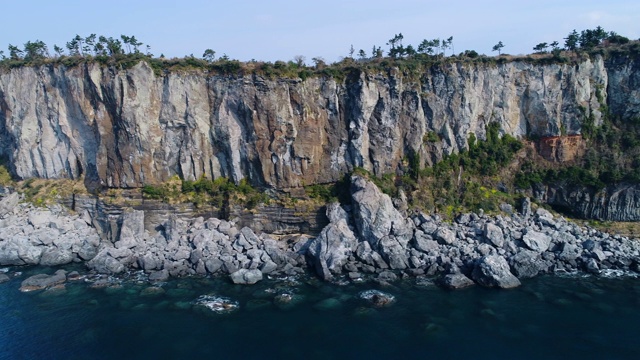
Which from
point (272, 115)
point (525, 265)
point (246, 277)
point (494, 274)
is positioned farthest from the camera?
point (272, 115)

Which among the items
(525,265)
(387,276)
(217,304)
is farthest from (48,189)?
(525,265)

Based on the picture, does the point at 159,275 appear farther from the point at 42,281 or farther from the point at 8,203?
the point at 8,203

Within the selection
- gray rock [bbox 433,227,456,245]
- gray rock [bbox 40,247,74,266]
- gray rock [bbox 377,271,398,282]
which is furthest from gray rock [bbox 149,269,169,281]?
gray rock [bbox 433,227,456,245]

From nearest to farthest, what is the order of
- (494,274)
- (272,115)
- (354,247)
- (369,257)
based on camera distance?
(494,274), (369,257), (354,247), (272,115)

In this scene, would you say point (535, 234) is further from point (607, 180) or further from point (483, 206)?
point (607, 180)

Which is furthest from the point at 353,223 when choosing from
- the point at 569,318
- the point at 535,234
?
the point at 569,318

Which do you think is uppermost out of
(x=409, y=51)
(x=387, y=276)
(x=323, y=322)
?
(x=409, y=51)
